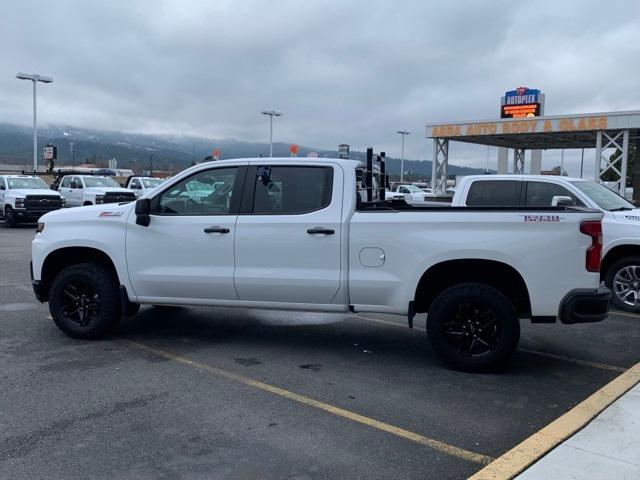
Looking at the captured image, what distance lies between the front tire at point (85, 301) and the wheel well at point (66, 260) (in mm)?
96

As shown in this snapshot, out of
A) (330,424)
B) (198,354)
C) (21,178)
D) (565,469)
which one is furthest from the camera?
(21,178)

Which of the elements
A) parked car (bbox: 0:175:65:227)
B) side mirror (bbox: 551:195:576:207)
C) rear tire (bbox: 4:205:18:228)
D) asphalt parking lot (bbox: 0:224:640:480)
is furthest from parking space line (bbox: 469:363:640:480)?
rear tire (bbox: 4:205:18:228)

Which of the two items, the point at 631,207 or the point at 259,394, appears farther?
the point at 631,207

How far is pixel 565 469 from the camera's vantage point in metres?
3.63

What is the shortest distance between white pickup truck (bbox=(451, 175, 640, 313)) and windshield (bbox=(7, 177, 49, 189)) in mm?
18514

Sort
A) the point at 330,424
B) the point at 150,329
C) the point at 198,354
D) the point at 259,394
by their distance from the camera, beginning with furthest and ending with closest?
the point at 150,329, the point at 198,354, the point at 259,394, the point at 330,424

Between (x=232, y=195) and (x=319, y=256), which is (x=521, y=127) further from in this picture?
(x=319, y=256)

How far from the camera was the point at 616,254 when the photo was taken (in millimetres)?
8367

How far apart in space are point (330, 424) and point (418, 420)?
0.66m

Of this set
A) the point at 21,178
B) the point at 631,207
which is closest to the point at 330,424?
the point at 631,207

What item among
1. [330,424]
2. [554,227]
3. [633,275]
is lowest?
[330,424]

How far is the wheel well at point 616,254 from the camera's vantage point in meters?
8.22

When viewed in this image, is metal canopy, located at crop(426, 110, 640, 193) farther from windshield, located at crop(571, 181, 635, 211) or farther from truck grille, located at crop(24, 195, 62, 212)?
truck grille, located at crop(24, 195, 62, 212)

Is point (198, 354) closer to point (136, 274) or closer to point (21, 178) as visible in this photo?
point (136, 274)
